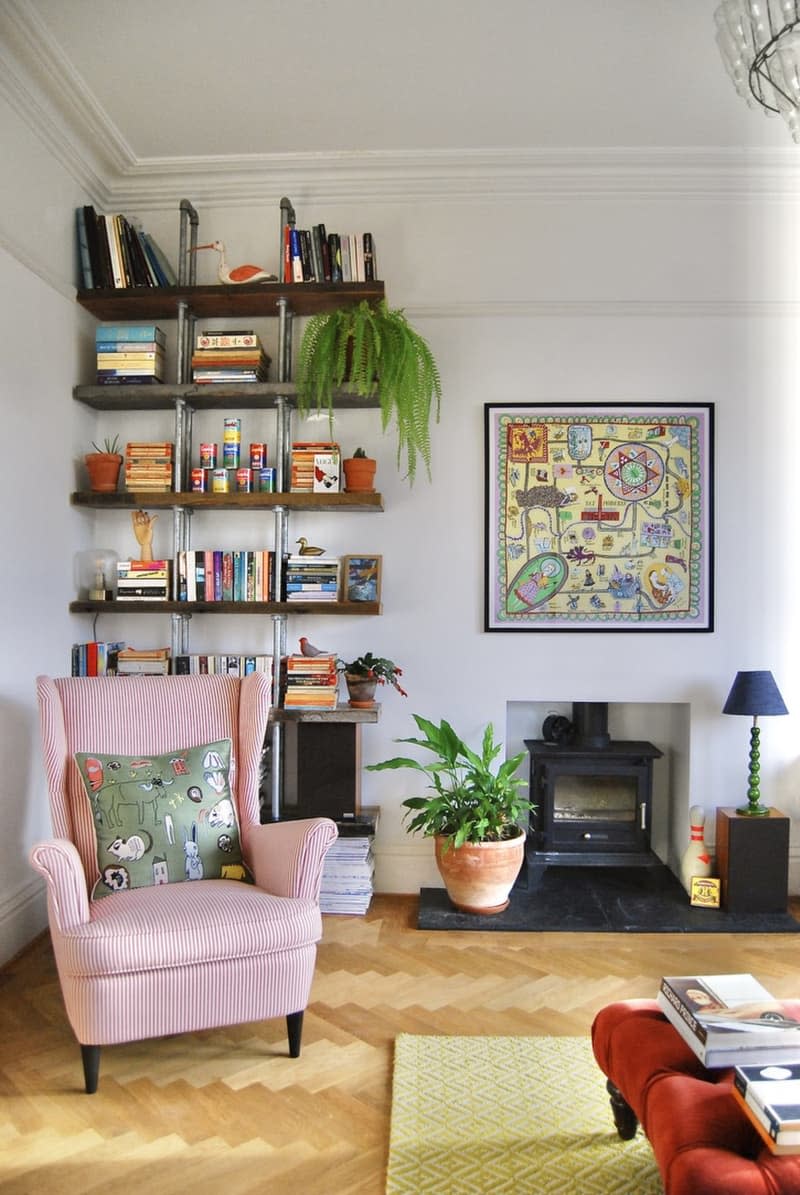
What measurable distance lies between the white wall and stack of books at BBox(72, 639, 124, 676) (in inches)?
4.6


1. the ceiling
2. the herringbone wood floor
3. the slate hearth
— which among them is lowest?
the herringbone wood floor

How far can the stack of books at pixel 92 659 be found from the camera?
3580 millimetres

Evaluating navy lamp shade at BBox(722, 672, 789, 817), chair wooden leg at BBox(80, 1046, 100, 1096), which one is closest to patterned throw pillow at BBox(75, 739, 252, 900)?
chair wooden leg at BBox(80, 1046, 100, 1096)

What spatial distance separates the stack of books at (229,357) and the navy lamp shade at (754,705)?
89.8 inches

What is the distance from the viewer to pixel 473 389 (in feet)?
12.2

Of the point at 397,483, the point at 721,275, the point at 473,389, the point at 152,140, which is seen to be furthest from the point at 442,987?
the point at 152,140

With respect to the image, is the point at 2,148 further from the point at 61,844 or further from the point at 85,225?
the point at 61,844

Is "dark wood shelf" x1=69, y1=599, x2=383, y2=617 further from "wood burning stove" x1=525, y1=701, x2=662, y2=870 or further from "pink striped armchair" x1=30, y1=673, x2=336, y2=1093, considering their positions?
"wood burning stove" x1=525, y1=701, x2=662, y2=870

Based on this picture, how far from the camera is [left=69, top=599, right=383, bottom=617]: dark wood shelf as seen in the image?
353cm

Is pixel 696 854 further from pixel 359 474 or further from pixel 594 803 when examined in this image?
pixel 359 474

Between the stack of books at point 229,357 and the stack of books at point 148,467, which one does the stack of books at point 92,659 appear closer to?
the stack of books at point 148,467

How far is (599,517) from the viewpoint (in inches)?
146

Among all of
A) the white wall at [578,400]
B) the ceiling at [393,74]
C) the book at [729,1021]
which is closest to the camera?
the book at [729,1021]

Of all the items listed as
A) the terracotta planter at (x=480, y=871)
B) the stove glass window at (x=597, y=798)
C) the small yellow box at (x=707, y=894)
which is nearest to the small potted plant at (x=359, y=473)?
the terracotta planter at (x=480, y=871)
